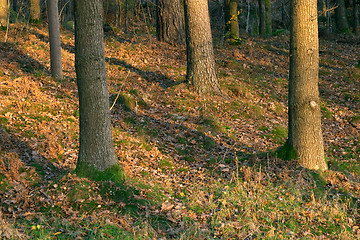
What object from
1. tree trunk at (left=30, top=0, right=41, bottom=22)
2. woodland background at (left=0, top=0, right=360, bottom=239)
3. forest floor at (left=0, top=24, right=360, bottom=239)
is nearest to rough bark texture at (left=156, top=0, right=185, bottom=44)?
woodland background at (left=0, top=0, right=360, bottom=239)

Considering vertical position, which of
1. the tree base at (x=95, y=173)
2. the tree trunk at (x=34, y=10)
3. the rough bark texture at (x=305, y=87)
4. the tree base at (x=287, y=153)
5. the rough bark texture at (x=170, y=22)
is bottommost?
the tree base at (x=287, y=153)

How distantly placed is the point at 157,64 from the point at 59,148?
8245 millimetres

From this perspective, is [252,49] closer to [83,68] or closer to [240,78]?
[240,78]

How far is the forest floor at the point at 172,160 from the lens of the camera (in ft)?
17.3

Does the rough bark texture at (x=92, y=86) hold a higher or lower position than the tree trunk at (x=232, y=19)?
lower

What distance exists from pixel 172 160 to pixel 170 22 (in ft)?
35.9

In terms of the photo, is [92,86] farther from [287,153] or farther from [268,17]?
[268,17]

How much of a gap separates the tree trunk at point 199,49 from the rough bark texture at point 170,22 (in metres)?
5.79

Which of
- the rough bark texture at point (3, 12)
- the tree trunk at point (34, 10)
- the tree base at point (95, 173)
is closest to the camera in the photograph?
the tree base at point (95, 173)

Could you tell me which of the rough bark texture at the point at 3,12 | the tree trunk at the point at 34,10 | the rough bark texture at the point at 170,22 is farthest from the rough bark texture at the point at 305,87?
the tree trunk at the point at 34,10

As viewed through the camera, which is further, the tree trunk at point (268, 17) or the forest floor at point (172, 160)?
the tree trunk at point (268, 17)

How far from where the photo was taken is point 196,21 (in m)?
11.4

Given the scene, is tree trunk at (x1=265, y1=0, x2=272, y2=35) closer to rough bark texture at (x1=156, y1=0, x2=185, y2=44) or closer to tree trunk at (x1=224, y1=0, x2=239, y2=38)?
tree trunk at (x1=224, y1=0, x2=239, y2=38)

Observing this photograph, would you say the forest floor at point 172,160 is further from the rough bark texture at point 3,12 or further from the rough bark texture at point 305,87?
the rough bark texture at point 3,12
